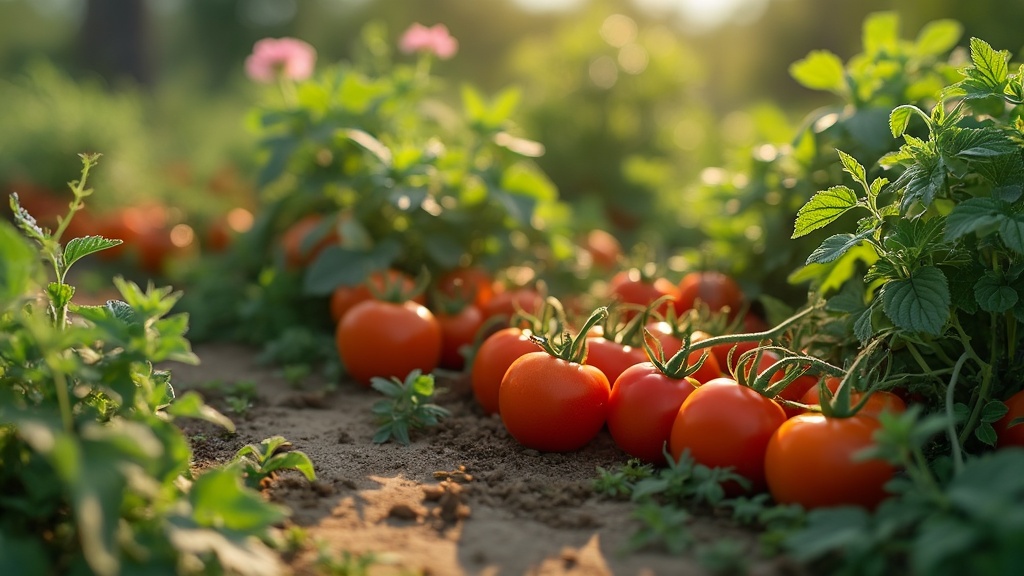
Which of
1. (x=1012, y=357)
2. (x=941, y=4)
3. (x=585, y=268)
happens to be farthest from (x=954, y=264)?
(x=941, y=4)

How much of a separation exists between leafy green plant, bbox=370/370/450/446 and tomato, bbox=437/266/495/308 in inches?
27.8

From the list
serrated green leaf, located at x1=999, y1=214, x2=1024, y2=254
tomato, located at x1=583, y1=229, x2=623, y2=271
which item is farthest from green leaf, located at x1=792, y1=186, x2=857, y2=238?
tomato, located at x1=583, y1=229, x2=623, y2=271

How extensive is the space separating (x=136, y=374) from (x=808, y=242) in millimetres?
2229

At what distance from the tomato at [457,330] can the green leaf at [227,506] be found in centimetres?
153

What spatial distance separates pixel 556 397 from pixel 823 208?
838mm

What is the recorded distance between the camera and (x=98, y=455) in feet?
4.55

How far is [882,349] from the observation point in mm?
2201

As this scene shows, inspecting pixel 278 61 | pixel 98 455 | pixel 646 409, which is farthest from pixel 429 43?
pixel 98 455

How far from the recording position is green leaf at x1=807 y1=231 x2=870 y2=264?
194 cm

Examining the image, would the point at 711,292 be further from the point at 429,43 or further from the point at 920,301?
Answer: the point at 429,43

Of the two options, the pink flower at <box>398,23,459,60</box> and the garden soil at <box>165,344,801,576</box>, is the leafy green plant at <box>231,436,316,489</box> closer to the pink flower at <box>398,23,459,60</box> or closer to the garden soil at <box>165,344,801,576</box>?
the garden soil at <box>165,344,801,576</box>

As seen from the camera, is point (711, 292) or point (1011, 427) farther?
point (711, 292)

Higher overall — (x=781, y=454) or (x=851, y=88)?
(x=851, y=88)

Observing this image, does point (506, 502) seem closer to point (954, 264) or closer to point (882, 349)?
point (882, 349)
